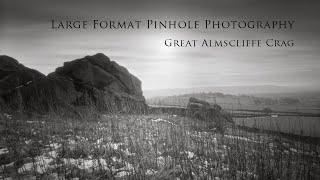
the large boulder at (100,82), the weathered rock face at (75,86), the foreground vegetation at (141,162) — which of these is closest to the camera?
the foreground vegetation at (141,162)

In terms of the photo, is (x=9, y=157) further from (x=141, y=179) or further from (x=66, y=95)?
(x=66, y=95)

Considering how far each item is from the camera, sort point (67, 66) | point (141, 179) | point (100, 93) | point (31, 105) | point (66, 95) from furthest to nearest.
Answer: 1. point (67, 66)
2. point (100, 93)
3. point (66, 95)
4. point (31, 105)
5. point (141, 179)

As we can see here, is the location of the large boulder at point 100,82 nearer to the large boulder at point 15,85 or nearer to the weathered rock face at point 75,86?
the weathered rock face at point 75,86

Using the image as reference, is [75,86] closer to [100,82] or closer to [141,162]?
[100,82]

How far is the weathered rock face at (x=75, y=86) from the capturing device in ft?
43.6

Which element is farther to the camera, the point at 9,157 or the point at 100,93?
the point at 100,93

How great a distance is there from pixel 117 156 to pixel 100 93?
33.3 ft

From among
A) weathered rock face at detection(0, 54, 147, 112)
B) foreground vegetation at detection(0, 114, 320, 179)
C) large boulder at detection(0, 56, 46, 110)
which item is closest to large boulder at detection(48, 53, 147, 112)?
weathered rock face at detection(0, 54, 147, 112)

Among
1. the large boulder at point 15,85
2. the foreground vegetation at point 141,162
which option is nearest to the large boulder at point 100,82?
the large boulder at point 15,85


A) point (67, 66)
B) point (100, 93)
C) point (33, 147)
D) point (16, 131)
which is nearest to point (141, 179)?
point (33, 147)

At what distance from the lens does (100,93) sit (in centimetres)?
1541

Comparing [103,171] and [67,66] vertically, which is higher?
[67,66]

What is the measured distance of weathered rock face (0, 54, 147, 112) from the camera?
43.6 feet

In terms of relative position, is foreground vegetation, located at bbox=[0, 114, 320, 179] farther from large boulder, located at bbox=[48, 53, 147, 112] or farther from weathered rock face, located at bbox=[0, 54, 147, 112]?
large boulder, located at bbox=[48, 53, 147, 112]
